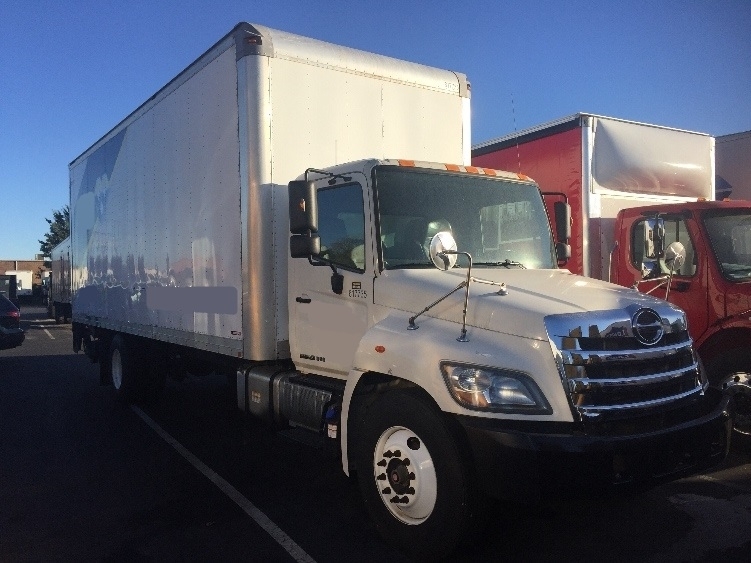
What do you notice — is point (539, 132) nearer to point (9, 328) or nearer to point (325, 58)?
point (325, 58)

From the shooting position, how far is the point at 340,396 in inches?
194

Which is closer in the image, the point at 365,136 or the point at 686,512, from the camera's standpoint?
the point at 686,512

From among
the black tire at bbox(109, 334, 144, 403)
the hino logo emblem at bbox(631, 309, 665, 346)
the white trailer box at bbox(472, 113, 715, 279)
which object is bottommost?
the black tire at bbox(109, 334, 144, 403)

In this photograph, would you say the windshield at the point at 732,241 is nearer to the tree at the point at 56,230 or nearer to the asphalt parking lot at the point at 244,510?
the asphalt parking lot at the point at 244,510

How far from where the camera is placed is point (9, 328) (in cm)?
1460

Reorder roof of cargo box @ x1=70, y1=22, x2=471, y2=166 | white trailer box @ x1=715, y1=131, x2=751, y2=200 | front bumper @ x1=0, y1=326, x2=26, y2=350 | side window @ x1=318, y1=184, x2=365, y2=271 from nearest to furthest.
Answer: side window @ x1=318, y1=184, x2=365, y2=271
roof of cargo box @ x1=70, y1=22, x2=471, y2=166
white trailer box @ x1=715, y1=131, x2=751, y2=200
front bumper @ x1=0, y1=326, x2=26, y2=350

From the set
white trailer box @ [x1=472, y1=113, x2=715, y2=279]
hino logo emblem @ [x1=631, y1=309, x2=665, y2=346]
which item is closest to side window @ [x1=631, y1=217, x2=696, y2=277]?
white trailer box @ [x1=472, y1=113, x2=715, y2=279]

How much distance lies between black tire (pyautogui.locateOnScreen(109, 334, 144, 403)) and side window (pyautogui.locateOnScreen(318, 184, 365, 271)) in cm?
493

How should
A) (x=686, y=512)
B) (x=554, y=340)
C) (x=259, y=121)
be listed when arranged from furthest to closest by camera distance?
(x=259, y=121) → (x=686, y=512) → (x=554, y=340)

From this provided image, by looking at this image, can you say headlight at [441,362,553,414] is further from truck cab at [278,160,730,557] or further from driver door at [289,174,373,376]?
driver door at [289,174,373,376]

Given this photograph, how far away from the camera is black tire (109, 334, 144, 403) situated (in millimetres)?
8930

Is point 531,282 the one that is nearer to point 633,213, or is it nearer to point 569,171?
point 633,213

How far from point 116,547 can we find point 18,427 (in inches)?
179

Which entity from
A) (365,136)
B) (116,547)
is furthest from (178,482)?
(365,136)
